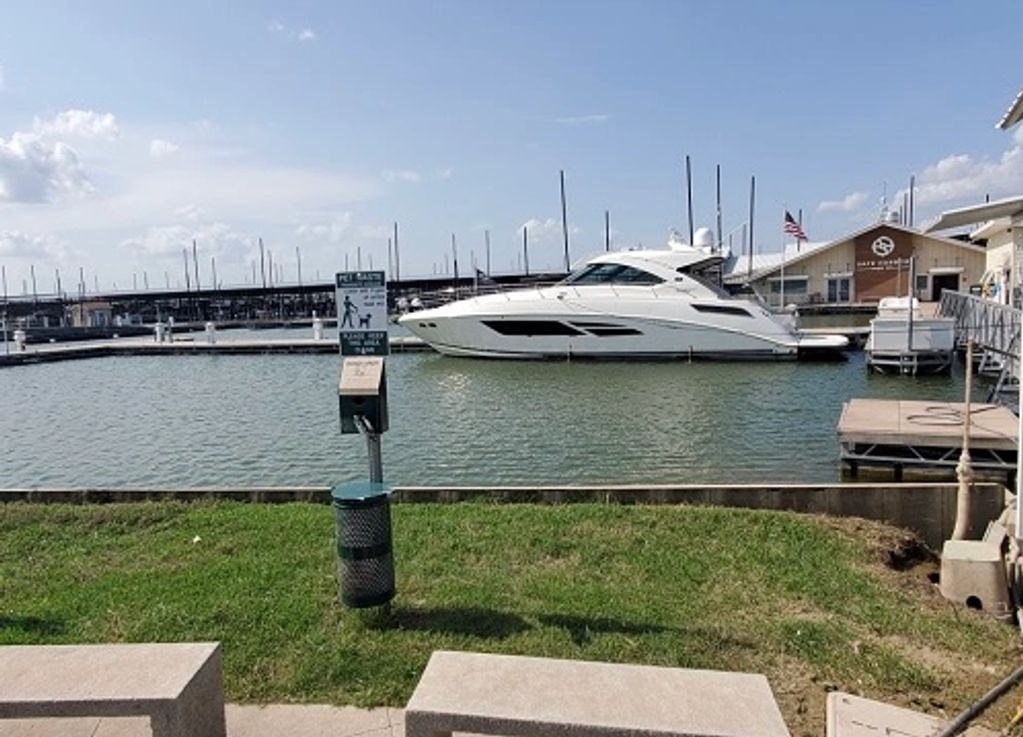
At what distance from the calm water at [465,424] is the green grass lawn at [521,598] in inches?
162

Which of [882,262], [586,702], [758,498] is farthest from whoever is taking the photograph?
[882,262]

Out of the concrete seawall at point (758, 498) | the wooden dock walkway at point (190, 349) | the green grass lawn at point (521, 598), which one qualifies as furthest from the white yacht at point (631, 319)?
the green grass lawn at point (521, 598)

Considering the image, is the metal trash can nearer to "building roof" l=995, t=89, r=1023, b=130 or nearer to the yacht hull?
"building roof" l=995, t=89, r=1023, b=130

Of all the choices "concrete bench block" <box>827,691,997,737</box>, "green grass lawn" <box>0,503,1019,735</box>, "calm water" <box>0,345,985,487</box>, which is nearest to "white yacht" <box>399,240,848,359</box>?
"calm water" <box>0,345,985,487</box>

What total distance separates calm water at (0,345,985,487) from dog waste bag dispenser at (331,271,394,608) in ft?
19.2

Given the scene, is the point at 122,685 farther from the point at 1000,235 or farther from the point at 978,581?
the point at 1000,235

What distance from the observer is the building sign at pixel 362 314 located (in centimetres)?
477

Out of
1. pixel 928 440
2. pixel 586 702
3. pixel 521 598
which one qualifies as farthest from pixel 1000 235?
pixel 586 702

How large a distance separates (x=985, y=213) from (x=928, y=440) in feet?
13.7

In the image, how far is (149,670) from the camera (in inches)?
119

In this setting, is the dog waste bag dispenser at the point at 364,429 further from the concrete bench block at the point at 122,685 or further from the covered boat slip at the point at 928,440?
the covered boat slip at the point at 928,440

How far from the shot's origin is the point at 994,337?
17484 millimetres

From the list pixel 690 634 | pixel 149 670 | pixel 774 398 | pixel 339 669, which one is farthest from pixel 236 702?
pixel 774 398

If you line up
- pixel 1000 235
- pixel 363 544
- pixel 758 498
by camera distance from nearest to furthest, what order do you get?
pixel 363 544
pixel 758 498
pixel 1000 235
